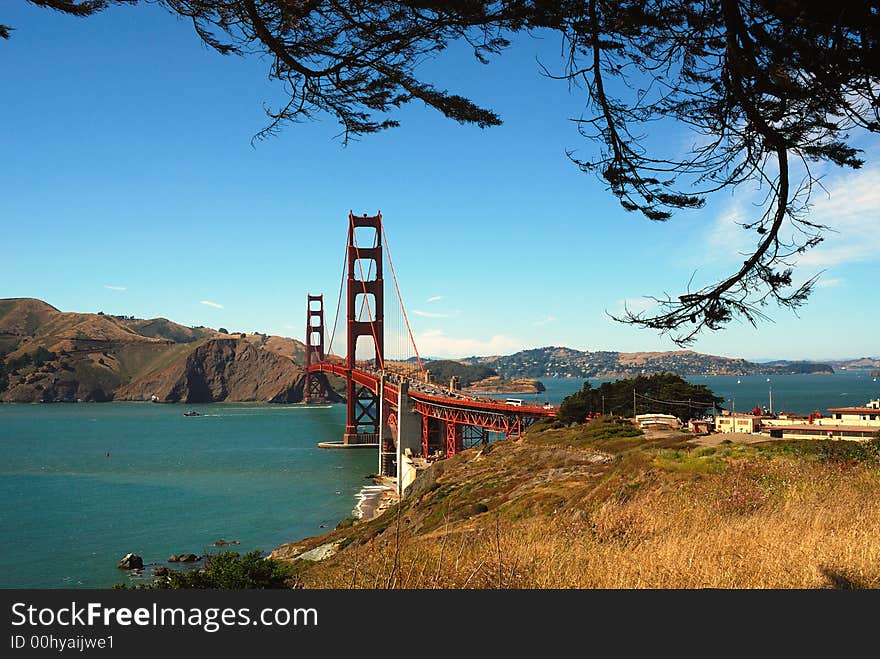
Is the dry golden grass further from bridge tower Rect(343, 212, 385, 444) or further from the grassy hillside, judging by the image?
bridge tower Rect(343, 212, 385, 444)

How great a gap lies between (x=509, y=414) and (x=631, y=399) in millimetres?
6874

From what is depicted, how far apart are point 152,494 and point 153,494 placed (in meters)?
0.06

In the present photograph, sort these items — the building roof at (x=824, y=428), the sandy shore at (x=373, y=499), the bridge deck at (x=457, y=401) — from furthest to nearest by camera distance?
the bridge deck at (x=457, y=401) < the sandy shore at (x=373, y=499) < the building roof at (x=824, y=428)

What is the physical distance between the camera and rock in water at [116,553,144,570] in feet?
83.8

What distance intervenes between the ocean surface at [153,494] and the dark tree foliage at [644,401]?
13351 mm

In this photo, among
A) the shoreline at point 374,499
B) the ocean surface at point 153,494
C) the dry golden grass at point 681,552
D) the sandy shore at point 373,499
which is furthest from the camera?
the sandy shore at point 373,499

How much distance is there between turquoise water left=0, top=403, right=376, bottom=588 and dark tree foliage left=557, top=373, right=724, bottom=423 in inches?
531

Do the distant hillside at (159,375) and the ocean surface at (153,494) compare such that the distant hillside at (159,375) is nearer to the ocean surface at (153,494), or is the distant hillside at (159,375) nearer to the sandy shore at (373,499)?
the ocean surface at (153,494)

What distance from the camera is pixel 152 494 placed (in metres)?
42.2

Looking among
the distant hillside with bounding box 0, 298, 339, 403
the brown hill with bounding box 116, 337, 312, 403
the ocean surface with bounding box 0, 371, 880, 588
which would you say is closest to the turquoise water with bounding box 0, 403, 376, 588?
the ocean surface with bounding box 0, 371, 880, 588

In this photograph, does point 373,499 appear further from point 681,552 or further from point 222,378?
point 222,378

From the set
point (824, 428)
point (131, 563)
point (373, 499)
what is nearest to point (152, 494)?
point (373, 499)

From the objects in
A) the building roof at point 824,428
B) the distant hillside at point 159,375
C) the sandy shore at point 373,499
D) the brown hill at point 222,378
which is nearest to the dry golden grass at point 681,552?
the building roof at point 824,428

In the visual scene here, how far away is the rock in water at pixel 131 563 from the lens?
25547mm
